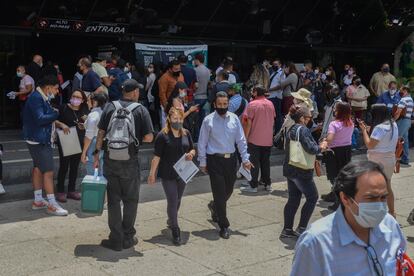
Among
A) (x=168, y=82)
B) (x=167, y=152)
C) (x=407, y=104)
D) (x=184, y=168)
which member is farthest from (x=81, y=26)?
(x=184, y=168)

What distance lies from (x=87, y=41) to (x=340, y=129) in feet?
24.4

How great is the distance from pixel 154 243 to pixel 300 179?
1804 millimetres

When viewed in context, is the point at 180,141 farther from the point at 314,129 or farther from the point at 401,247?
the point at 314,129

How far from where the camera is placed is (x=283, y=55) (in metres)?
17.4

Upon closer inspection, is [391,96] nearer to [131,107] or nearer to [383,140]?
[383,140]

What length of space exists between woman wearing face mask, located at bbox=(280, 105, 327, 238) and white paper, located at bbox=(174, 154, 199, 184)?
117 centimetres

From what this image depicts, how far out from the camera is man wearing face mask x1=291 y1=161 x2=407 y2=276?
109 inches

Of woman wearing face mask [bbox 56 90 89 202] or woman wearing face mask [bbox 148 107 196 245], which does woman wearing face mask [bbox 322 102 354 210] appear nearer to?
woman wearing face mask [bbox 148 107 196 245]

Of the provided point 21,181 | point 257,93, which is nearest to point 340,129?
point 257,93

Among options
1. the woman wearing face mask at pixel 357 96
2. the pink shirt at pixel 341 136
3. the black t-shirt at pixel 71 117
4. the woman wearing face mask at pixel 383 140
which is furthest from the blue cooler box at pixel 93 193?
the woman wearing face mask at pixel 357 96

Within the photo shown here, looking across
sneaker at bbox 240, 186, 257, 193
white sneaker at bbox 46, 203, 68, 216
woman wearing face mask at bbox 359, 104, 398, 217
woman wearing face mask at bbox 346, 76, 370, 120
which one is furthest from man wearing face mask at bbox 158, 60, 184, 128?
woman wearing face mask at bbox 346, 76, 370, 120

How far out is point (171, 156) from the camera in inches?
264

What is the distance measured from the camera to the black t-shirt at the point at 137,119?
638 centimetres

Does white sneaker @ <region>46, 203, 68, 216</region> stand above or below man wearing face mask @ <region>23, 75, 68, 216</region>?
below
